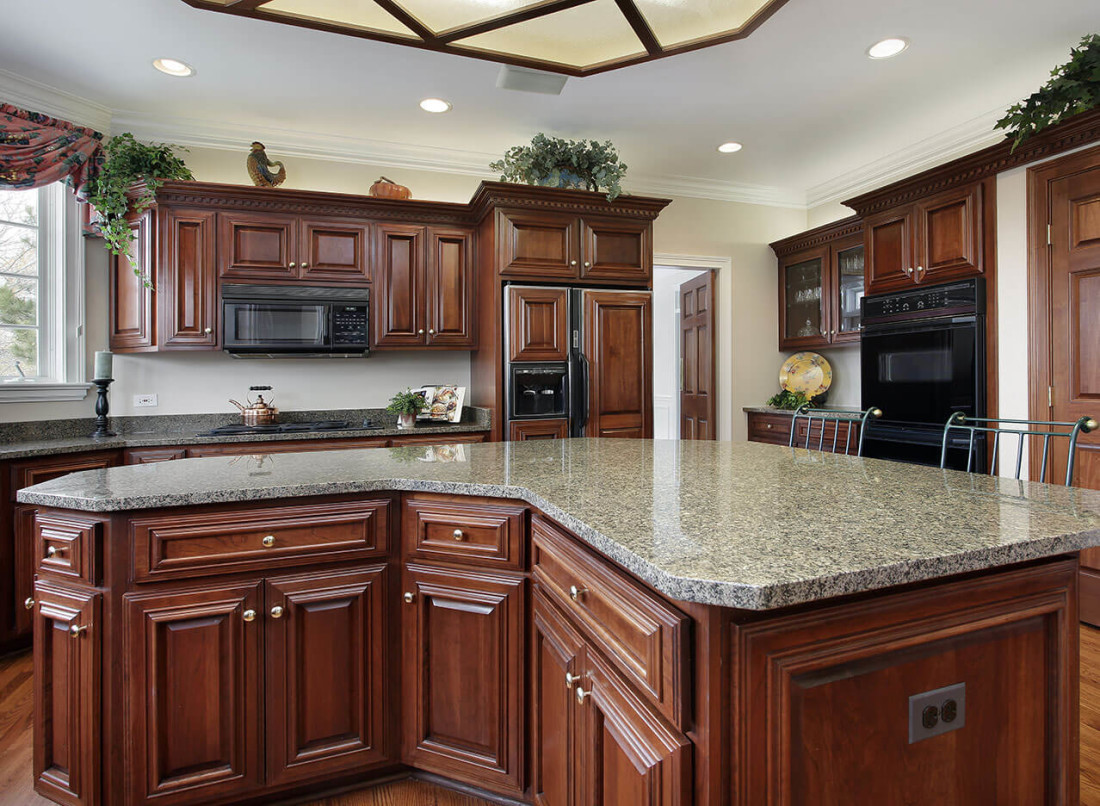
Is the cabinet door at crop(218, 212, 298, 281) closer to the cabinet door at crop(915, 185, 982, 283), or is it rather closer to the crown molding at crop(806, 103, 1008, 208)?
the cabinet door at crop(915, 185, 982, 283)

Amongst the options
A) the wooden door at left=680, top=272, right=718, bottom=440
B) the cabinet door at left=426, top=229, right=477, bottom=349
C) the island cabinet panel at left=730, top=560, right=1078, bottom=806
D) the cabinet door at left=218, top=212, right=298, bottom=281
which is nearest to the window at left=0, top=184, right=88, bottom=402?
the cabinet door at left=218, top=212, right=298, bottom=281

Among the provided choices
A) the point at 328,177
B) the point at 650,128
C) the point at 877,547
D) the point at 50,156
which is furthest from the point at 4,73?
the point at 877,547

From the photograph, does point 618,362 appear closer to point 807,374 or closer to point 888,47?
point 807,374

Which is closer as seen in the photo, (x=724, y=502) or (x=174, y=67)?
(x=724, y=502)

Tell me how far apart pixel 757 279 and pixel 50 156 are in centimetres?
478

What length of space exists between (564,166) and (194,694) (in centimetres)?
324

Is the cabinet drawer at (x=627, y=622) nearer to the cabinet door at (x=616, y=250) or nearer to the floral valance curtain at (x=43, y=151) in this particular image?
the cabinet door at (x=616, y=250)

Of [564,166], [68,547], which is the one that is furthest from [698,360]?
[68,547]

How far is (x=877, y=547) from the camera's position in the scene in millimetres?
811

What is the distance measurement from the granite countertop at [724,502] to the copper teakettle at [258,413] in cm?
171

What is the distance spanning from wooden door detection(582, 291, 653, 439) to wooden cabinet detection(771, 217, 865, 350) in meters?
1.52

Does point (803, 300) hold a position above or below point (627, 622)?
above

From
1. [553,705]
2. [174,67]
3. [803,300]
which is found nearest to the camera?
[553,705]

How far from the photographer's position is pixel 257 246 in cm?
339
